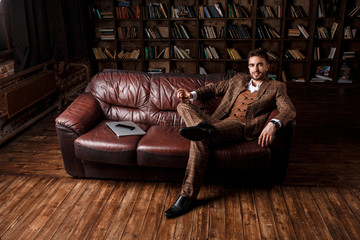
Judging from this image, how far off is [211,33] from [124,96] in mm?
2981

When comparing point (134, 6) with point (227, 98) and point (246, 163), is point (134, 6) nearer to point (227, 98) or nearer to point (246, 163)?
point (227, 98)

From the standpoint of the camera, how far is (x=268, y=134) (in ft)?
7.55

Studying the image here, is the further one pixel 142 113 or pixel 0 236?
pixel 142 113

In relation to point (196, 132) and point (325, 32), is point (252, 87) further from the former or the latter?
point (325, 32)

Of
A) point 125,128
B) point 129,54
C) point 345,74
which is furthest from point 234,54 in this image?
point 125,128

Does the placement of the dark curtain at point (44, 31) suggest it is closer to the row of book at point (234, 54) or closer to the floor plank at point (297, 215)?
the row of book at point (234, 54)

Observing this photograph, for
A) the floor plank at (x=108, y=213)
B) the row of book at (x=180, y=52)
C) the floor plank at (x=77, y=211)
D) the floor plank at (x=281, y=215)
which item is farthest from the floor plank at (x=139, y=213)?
the row of book at (x=180, y=52)

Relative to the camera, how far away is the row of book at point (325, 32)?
5.41 m

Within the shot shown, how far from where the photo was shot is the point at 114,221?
7.11 ft

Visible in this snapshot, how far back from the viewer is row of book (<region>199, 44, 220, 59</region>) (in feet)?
18.3

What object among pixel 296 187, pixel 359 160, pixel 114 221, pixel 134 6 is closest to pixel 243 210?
pixel 296 187

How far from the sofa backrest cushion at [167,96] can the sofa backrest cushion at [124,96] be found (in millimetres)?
66

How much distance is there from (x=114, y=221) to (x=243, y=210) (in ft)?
2.91

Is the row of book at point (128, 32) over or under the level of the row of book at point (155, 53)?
over
